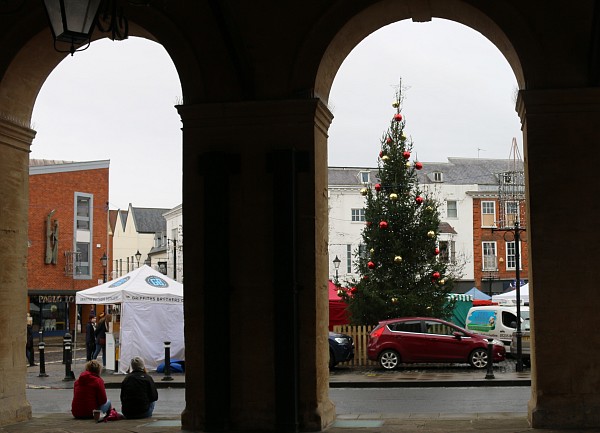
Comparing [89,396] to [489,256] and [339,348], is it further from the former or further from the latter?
[489,256]

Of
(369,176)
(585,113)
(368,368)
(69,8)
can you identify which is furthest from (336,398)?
(369,176)

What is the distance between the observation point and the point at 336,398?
16.3 metres

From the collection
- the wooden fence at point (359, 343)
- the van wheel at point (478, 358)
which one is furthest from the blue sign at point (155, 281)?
the van wheel at point (478, 358)

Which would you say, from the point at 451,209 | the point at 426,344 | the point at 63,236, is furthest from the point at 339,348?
the point at 451,209

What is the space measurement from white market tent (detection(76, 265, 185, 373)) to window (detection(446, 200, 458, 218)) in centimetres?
3900

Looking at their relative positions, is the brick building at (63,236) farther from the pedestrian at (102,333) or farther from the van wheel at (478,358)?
the van wheel at (478,358)

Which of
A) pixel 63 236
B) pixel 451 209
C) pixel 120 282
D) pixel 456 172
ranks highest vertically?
pixel 456 172

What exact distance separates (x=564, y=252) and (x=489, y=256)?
53049mm

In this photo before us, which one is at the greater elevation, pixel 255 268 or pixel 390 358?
pixel 255 268

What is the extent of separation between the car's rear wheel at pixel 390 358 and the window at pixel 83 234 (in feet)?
95.3

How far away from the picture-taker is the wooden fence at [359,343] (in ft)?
80.5

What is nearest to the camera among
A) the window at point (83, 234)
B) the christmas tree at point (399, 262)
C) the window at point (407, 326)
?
the window at point (407, 326)

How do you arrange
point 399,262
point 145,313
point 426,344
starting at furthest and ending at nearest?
point 399,262
point 145,313
point 426,344

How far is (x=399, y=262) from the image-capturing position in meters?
25.9
